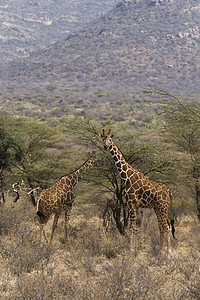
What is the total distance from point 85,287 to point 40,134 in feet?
33.6

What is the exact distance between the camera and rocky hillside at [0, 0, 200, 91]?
299 ft

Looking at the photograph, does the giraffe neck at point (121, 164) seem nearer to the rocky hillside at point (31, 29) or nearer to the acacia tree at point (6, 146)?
the acacia tree at point (6, 146)

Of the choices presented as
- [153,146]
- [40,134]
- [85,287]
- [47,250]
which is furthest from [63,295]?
[40,134]

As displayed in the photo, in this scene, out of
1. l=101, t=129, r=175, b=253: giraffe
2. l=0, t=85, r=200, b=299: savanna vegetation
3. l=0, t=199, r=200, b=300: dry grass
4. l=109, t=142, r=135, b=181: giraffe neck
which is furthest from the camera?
l=109, t=142, r=135, b=181: giraffe neck

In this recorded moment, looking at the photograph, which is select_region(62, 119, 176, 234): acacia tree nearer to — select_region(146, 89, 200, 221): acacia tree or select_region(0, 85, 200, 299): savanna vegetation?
select_region(0, 85, 200, 299): savanna vegetation

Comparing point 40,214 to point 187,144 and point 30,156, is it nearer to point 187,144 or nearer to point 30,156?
point 187,144

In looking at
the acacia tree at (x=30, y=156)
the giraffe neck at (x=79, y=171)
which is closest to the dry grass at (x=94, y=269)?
the giraffe neck at (x=79, y=171)

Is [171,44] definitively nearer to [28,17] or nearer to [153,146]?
[153,146]

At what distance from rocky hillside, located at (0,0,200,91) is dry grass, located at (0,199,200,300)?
75.0 metres

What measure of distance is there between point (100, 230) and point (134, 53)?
9472 centimetres

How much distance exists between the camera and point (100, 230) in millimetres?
9492

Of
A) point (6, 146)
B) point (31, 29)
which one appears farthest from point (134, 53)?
point (31, 29)

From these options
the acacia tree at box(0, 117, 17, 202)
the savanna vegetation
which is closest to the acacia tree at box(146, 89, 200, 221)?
the savanna vegetation

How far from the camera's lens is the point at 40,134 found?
15180 millimetres
